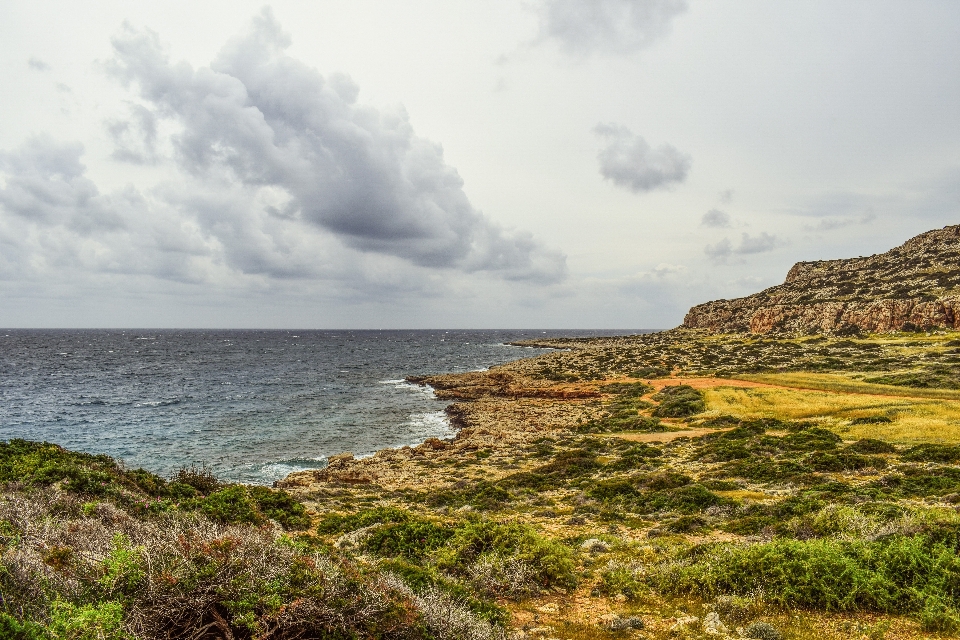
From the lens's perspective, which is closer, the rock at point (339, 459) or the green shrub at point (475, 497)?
the green shrub at point (475, 497)

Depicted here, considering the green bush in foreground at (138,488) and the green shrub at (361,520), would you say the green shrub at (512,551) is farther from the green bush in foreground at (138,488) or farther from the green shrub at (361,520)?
the green bush in foreground at (138,488)

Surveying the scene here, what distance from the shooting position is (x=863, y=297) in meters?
80.7

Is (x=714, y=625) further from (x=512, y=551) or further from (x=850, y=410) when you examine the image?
(x=850, y=410)

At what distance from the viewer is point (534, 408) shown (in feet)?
143

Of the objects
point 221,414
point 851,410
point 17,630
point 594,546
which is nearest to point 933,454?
point 851,410

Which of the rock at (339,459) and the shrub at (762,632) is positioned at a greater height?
the shrub at (762,632)

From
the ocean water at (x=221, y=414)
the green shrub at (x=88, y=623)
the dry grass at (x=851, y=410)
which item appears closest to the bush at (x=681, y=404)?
the dry grass at (x=851, y=410)

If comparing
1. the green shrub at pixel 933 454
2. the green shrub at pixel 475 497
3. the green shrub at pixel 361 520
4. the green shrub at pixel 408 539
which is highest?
the green shrub at pixel 933 454

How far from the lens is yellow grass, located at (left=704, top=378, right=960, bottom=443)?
20406 millimetres

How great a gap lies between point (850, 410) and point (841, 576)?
24452 mm

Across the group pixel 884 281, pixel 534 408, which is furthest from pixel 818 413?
pixel 884 281

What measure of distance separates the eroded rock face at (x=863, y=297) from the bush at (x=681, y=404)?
49.6m

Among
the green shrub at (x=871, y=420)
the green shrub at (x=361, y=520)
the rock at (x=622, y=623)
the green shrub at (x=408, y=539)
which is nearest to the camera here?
the rock at (x=622, y=623)

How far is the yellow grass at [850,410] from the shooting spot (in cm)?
2041
